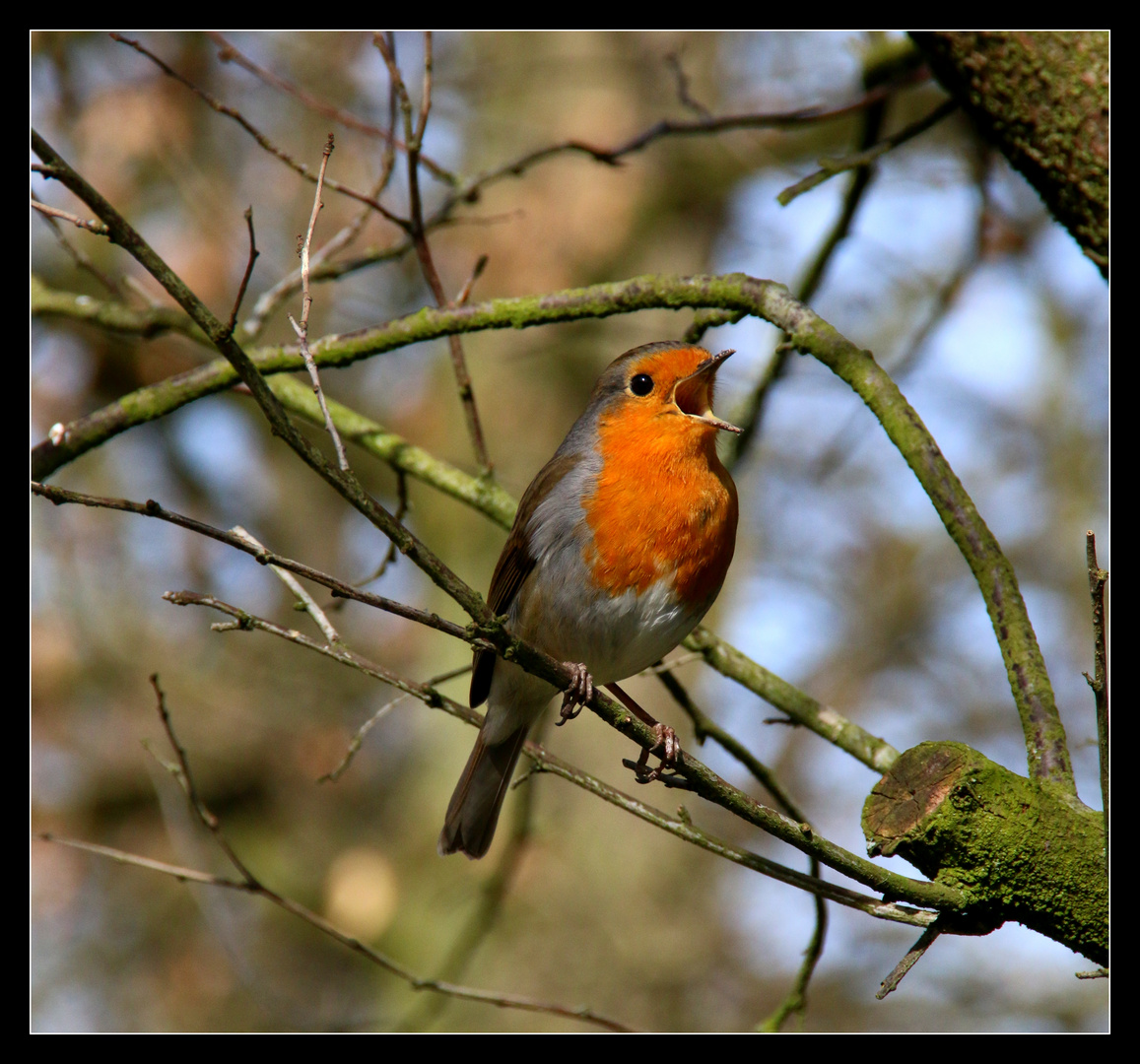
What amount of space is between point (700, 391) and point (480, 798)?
1.57 m

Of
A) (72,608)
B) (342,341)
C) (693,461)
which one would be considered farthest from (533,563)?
(72,608)

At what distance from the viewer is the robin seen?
3.02 m

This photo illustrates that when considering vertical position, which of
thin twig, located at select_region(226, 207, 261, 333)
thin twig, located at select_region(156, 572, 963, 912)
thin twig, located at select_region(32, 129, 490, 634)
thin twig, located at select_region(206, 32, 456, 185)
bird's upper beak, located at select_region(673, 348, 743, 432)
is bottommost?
thin twig, located at select_region(156, 572, 963, 912)

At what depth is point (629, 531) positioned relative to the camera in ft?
9.95

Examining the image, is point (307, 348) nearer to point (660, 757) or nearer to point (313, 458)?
point (313, 458)

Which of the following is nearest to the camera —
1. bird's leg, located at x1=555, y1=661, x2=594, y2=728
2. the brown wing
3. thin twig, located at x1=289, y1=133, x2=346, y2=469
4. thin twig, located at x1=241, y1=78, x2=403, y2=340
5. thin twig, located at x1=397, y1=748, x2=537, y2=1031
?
thin twig, located at x1=289, y1=133, x2=346, y2=469

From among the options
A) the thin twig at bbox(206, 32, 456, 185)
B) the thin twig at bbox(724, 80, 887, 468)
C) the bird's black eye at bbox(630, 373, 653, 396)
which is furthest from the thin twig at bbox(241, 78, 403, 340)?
the thin twig at bbox(724, 80, 887, 468)

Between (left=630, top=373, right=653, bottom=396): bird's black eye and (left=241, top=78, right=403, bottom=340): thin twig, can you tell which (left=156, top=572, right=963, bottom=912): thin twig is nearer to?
(left=630, top=373, right=653, bottom=396): bird's black eye

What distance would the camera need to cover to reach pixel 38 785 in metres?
7.44

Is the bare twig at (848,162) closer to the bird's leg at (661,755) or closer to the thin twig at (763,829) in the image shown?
the bird's leg at (661,755)

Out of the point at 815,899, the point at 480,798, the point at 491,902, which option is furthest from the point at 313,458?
the point at 491,902

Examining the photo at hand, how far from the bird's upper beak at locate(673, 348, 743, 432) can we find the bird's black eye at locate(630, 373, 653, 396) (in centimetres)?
9

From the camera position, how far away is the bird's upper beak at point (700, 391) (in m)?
3.27

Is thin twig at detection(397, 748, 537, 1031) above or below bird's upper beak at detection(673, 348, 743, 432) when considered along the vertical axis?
below
